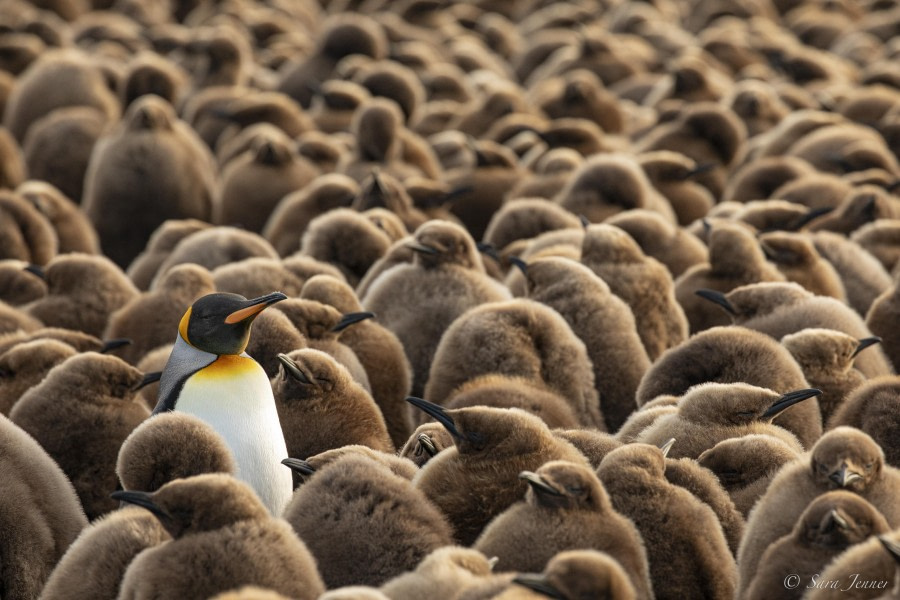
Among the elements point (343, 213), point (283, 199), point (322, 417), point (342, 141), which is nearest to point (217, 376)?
point (322, 417)

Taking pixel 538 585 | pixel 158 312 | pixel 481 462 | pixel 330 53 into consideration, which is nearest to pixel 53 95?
pixel 330 53

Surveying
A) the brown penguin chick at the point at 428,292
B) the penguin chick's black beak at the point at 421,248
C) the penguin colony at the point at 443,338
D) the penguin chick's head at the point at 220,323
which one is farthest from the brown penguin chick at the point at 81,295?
the penguin chick's head at the point at 220,323

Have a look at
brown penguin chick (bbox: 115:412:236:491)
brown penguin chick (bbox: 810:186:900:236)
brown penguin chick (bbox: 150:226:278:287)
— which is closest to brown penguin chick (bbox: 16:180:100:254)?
brown penguin chick (bbox: 150:226:278:287)

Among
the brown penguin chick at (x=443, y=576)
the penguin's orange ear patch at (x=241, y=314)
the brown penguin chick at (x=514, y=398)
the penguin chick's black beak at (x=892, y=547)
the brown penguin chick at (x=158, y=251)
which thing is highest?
the penguin chick's black beak at (x=892, y=547)

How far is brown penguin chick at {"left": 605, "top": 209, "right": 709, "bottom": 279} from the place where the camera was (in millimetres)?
8406

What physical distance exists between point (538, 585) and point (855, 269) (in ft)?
17.1

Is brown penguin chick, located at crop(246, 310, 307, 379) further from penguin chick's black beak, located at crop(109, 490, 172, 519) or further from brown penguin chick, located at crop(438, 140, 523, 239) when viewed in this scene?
brown penguin chick, located at crop(438, 140, 523, 239)

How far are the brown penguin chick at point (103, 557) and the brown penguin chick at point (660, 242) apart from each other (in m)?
4.40

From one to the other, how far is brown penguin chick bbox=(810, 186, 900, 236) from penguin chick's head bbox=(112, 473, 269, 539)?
6134mm

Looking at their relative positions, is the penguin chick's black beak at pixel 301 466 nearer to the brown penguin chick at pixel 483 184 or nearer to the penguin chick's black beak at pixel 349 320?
the penguin chick's black beak at pixel 349 320

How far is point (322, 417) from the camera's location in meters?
5.72

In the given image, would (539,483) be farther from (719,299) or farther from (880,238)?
(880,238)

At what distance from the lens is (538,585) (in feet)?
12.2

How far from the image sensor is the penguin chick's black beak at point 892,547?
3.82 m
